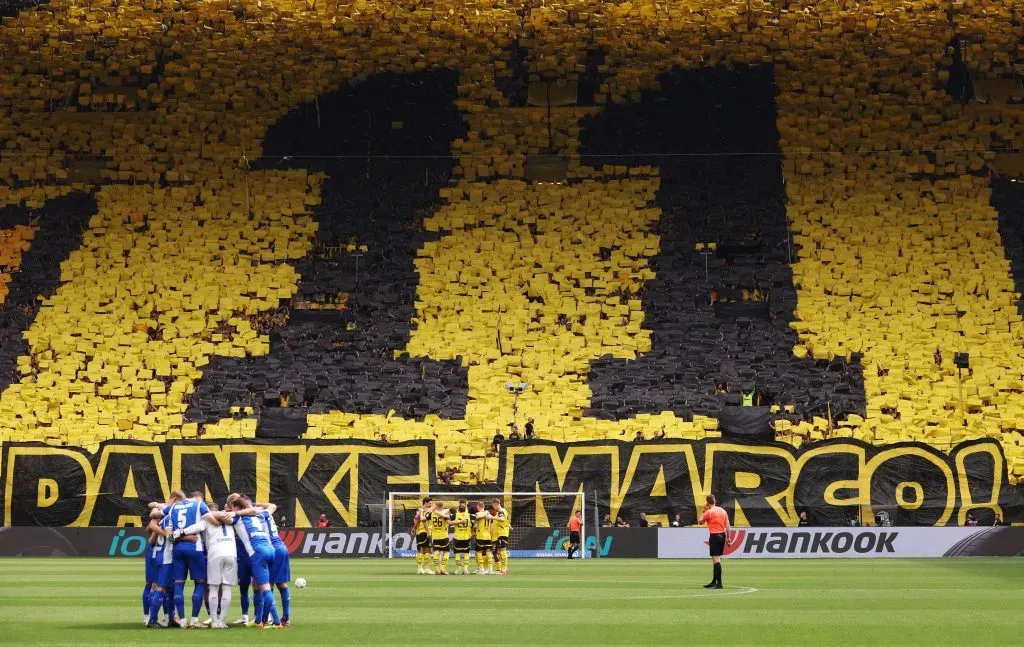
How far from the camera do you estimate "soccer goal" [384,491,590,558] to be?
36.3m

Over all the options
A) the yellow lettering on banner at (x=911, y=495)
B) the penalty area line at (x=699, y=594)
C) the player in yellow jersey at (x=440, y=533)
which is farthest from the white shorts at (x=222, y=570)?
the yellow lettering on banner at (x=911, y=495)

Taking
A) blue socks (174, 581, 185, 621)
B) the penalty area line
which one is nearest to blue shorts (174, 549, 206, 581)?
blue socks (174, 581, 185, 621)

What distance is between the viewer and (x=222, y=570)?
1616 centimetres

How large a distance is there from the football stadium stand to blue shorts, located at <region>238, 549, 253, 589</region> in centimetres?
2059

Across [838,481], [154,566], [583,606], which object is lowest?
[583,606]

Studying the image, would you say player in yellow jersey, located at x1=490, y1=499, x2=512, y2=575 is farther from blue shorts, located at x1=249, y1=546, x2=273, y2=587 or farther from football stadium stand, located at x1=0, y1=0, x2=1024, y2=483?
blue shorts, located at x1=249, y1=546, x2=273, y2=587

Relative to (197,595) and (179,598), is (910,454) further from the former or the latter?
(197,595)

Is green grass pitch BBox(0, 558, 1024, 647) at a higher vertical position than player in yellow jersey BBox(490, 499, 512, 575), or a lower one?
lower

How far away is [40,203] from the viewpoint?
4341cm

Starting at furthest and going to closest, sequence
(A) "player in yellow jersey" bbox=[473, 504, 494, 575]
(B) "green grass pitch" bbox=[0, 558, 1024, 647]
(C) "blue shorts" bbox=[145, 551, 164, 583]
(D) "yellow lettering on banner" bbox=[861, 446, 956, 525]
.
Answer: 1. (D) "yellow lettering on banner" bbox=[861, 446, 956, 525]
2. (A) "player in yellow jersey" bbox=[473, 504, 494, 575]
3. (C) "blue shorts" bbox=[145, 551, 164, 583]
4. (B) "green grass pitch" bbox=[0, 558, 1024, 647]

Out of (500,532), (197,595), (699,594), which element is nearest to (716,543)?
(699,594)

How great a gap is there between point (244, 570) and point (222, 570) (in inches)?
21.4

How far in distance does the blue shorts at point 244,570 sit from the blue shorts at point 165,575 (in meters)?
0.77

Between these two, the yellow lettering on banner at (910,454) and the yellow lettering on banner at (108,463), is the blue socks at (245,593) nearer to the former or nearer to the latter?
the yellow lettering on banner at (108,463)
